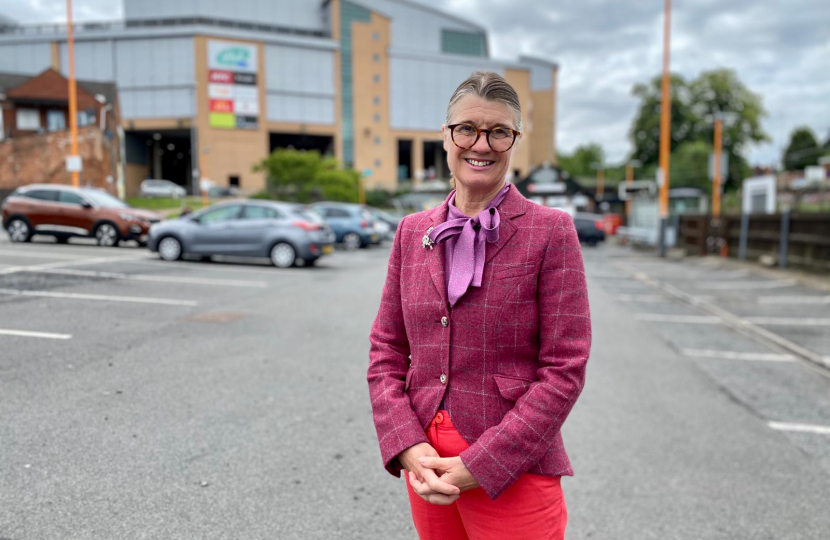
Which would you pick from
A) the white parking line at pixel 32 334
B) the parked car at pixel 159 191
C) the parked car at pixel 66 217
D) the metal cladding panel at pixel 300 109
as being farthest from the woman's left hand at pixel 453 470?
the metal cladding panel at pixel 300 109

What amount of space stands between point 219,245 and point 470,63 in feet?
237

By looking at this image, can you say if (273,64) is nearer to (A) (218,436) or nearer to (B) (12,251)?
(B) (12,251)

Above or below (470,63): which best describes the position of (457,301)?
below

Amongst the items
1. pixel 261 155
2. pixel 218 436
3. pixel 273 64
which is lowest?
pixel 218 436

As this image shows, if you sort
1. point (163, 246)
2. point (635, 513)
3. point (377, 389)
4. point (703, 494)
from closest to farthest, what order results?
point (377, 389) < point (635, 513) < point (703, 494) < point (163, 246)

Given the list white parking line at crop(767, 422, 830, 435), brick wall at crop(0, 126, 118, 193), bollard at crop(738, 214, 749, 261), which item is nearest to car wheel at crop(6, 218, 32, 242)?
white parking line at crop(767, 422, 830, 435)

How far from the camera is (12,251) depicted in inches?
521

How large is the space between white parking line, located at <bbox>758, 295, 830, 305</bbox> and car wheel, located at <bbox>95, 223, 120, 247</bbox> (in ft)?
49.7

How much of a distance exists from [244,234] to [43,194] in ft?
19.1

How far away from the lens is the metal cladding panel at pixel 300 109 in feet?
232

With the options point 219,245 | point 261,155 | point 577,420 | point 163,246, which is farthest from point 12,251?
point 261,155

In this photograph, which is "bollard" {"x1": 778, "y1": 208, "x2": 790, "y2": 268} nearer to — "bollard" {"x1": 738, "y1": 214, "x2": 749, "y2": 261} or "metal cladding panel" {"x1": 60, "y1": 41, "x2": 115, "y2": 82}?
"bollard" {"x1": 738, "y1": 214, "x2": 749, "y2": 261}

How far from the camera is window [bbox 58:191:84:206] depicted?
16375 millimetres

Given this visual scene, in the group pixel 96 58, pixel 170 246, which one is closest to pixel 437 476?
pixel 170 246
